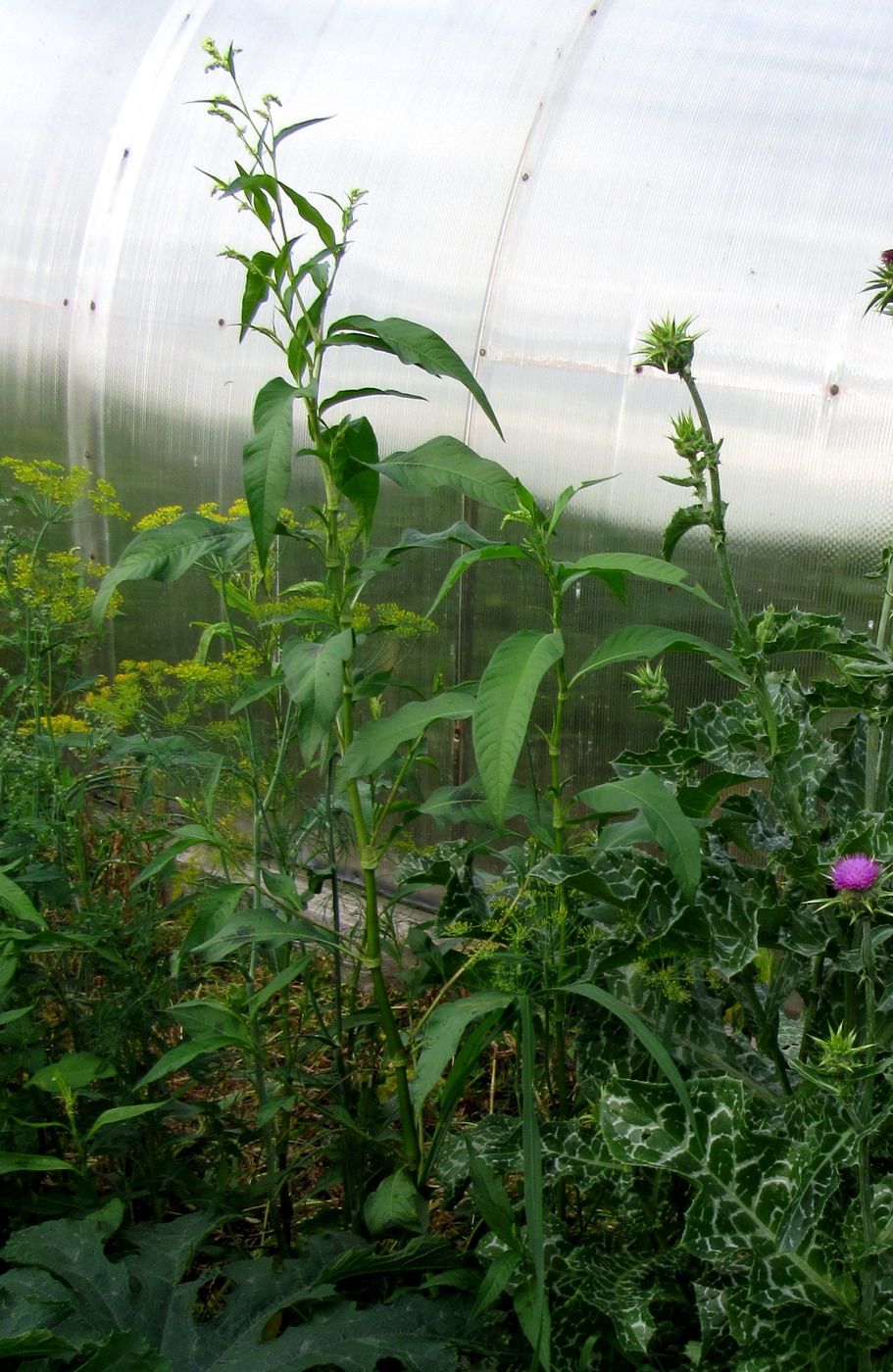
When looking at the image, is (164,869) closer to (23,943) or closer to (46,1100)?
(23,943)

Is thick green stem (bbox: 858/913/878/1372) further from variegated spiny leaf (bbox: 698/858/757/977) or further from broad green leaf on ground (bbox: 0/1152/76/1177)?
broad green leaf on ground (bbox: 0/1152/76/1177)

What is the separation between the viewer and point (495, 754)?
1126 mm

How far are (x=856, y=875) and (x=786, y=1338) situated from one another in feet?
1.72

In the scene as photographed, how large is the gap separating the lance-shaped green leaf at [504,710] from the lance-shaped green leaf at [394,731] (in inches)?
5.9

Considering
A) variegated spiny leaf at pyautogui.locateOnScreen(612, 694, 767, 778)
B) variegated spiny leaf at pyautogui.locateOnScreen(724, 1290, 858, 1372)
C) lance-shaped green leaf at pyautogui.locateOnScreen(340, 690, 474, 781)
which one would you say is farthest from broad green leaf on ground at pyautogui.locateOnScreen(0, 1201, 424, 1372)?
variegated spiny leaf at pyautogui.locateOnScreen(612, 694, 767, 778)

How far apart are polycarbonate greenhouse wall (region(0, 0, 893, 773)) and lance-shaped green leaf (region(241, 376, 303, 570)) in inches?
45.4

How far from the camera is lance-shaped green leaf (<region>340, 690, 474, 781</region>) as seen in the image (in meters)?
1.34

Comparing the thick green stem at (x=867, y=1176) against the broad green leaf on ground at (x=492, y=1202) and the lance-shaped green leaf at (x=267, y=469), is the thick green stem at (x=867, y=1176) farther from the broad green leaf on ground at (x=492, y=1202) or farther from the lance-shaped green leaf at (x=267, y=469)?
the lance-shaped green leaf at (x=267, y=469)

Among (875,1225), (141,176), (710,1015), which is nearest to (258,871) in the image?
(710,1015)

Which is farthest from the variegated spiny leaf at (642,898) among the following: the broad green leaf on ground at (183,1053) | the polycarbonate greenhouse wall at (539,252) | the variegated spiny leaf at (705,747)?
the polycarbonate greenhouse wall at (539,252)

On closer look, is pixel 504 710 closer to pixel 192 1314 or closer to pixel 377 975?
pixel 377 975

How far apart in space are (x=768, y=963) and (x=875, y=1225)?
1.60 feet

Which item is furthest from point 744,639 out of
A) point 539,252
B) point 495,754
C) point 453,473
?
point 539,252

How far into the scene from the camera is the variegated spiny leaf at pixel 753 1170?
45.8 inches
